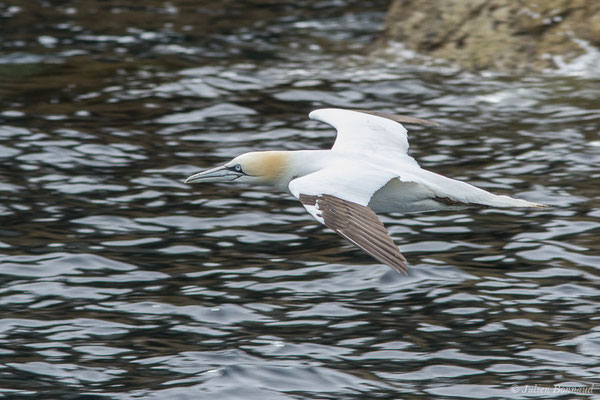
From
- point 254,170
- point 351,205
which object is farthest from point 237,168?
point 351,205

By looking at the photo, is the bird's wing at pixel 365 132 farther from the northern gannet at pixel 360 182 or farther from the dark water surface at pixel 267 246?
the dark water surface at pixel 267 246

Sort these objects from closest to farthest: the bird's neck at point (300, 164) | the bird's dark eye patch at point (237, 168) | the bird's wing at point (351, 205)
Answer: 1. the bird's wing at point (351, 205)
2. the bird's neck at point (300, 164)
3. the bird's dark eye patch at point (237, 168)

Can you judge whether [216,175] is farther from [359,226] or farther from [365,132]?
[359,226]

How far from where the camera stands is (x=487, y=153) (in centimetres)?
1202

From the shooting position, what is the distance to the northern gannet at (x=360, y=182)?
7.18 meters

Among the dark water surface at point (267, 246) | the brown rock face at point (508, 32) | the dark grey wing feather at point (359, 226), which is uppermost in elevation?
the dark grey wing feather at point (359, 226)

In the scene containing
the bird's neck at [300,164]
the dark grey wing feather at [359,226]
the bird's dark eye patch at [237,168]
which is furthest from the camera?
the bird's dark eye patch at [237,168]

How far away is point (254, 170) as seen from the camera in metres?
8.91

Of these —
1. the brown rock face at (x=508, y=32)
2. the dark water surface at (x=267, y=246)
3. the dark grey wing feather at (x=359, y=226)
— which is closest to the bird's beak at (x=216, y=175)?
the dark water surface at (x=267, y=246)

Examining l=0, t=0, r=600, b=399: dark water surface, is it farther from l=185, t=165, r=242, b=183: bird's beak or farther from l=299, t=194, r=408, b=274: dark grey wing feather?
l=299, t=194, r=408, b=274: dark grey wing feather

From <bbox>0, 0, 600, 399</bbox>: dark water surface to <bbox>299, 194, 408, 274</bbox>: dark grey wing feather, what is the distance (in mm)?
937

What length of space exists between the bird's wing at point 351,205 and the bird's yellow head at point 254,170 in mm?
739

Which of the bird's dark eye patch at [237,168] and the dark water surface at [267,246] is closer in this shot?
the dark water surface at [267,246]

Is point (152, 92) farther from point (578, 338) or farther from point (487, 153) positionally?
point (578, 338)
